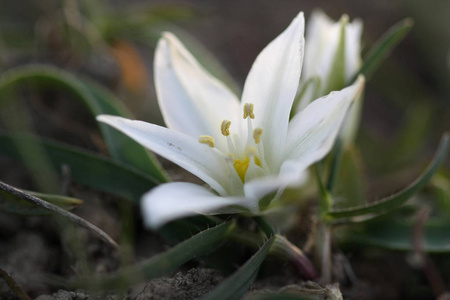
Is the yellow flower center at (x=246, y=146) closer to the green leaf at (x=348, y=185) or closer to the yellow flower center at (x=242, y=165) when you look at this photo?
the yellow flower center at (x=242, y=165)

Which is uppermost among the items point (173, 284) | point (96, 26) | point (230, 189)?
point (96, 26)

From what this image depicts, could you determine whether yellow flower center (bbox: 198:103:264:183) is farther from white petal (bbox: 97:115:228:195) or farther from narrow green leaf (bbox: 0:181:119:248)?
narrow green leaf (bbox: 0:181:119:248)

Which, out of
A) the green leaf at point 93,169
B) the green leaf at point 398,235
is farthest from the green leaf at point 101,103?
the green leaf at point 398,235

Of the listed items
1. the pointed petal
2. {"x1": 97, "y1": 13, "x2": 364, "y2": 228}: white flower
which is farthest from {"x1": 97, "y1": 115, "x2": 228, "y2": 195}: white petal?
the pointed petal

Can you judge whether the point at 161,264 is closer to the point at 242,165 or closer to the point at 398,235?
the point at 242,165

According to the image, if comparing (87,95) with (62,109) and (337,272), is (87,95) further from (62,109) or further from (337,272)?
(337,272)

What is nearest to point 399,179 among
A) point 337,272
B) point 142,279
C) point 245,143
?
point 337,272
